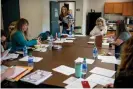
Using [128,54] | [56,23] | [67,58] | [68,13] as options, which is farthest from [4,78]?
[68,13]

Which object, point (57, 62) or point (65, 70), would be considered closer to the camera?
point (65, 70)

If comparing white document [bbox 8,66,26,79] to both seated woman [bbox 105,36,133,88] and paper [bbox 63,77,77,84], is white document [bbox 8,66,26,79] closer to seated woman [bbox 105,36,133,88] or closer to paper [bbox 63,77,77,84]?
paper [bbox 63,77,77,84]

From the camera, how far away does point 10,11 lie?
5.86 metres

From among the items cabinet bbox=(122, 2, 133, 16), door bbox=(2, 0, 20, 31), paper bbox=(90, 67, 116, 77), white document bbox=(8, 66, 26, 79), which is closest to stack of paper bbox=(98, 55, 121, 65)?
paper bbox=(90, 67, 116, 77)

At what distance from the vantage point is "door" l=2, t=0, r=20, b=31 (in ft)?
18.8

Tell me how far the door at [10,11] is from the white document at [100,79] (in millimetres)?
4574

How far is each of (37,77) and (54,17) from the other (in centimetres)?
475

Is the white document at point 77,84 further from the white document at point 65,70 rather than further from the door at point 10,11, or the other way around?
the door at point 10,11

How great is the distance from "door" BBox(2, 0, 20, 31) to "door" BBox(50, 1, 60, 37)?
116cm

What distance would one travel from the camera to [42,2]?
5535 mm

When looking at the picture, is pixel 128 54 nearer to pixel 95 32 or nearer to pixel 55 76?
pixel 55 76

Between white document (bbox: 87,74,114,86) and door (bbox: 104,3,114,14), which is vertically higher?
door (bbox: 104,3,114,14)

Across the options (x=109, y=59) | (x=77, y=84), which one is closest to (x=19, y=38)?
(x=109, y=59)

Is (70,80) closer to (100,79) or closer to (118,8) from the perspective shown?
(100,79)
